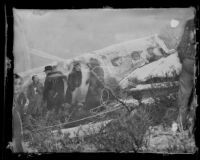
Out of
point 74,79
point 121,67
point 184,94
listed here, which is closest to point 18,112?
point 74,79

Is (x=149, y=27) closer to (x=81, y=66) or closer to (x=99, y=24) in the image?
(x=99, y=24)

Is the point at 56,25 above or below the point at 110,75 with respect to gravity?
above

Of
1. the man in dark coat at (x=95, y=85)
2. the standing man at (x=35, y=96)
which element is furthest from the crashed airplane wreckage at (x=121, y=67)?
the standing man at (x=35, y=96)

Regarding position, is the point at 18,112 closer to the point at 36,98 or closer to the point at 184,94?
the point at 36,98

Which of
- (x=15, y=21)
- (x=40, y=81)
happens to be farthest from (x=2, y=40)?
(x=40, y=81)

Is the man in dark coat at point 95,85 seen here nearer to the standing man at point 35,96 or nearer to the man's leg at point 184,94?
the standing man at point 35,96

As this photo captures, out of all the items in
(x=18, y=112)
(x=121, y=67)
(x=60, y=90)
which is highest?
(x=121, y=67)
